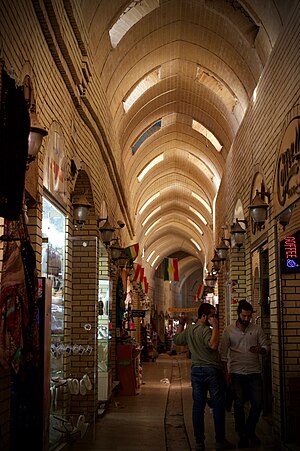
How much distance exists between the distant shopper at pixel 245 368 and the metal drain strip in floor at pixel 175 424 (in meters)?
0.75

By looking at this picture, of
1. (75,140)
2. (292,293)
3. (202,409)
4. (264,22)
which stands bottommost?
(202,409)

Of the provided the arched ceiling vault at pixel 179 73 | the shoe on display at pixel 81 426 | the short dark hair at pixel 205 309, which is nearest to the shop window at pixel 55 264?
the shoe on display at pixel 81 426

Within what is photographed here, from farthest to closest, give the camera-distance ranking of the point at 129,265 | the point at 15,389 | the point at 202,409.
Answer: the point at 129,265
the point at 202,409
the point at 15,389

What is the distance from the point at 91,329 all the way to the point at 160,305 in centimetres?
3244

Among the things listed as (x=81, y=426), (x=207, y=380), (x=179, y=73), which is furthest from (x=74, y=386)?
(x=179, y=73)

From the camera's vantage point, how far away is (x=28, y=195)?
216 inches

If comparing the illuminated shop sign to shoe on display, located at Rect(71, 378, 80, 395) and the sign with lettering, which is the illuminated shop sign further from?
shoe on display, located at Rect(71, 378, 80, 395)

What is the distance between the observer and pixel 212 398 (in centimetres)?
693

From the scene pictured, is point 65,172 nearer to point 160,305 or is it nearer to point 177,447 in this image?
point 177,447

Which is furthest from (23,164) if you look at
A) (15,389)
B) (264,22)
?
(264,22)

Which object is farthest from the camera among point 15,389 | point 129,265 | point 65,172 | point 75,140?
point 129,265

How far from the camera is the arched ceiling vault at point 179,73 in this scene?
9.52m

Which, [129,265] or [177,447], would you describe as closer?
[177,447]

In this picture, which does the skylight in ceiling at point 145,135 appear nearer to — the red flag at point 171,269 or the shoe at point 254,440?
→ the shoe at point 254,440
